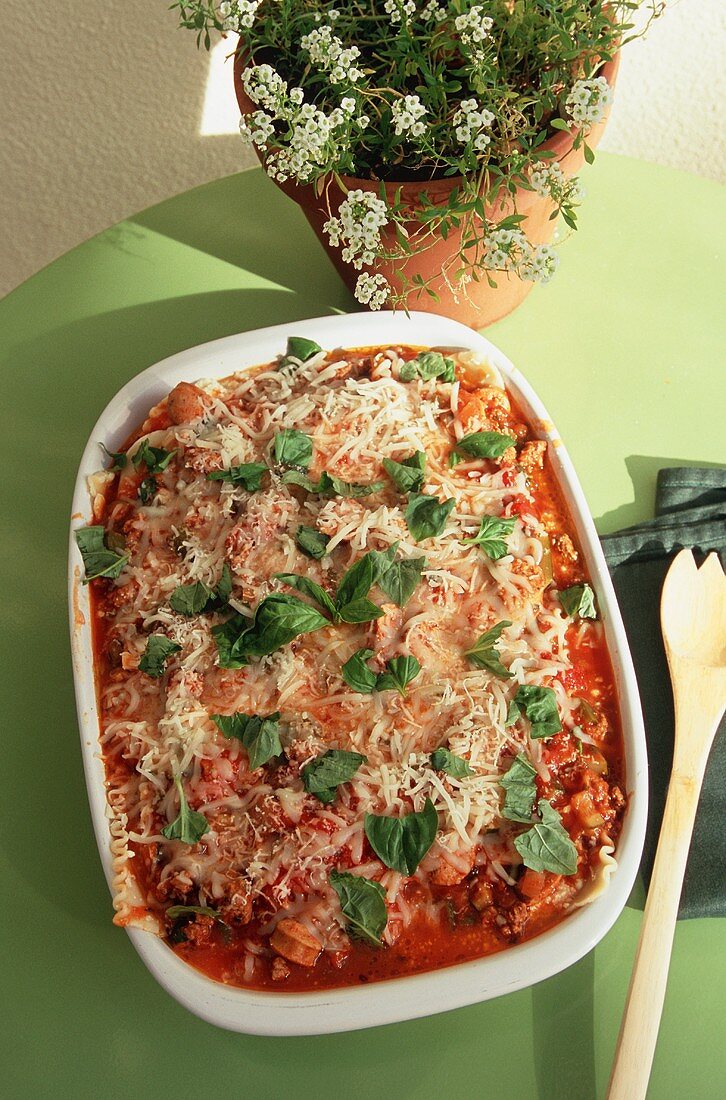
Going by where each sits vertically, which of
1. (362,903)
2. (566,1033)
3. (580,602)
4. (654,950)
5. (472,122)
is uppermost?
(472,122)

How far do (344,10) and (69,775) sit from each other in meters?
1.63

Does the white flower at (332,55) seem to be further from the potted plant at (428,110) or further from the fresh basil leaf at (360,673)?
the fresh basil leaf at (360,673)

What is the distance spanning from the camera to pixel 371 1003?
5.61 feet

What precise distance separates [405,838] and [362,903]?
0.13 metres

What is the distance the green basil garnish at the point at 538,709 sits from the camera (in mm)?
1873

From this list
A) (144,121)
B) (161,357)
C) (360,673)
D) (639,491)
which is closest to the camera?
(360,673)

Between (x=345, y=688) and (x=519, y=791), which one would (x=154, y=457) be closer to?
(x=345, y=688)

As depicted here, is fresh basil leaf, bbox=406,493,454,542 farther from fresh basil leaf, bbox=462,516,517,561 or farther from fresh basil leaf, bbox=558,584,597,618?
fresh basil leaf, bbox=558,584,597,618

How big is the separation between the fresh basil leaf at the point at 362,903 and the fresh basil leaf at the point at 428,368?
3.43 ft

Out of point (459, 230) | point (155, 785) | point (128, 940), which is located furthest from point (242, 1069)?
point (459, 230)

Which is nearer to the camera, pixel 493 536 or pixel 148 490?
pixel 493 536

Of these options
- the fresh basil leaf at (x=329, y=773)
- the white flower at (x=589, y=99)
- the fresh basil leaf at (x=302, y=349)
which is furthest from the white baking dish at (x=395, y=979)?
the white flower at (x=589, y=99)

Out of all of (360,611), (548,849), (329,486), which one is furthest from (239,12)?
(548,849)

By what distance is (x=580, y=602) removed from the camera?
78.8 inches
